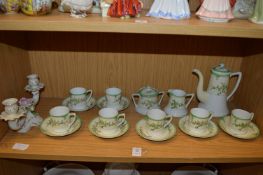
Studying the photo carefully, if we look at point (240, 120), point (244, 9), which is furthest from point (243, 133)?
point (244, 9)

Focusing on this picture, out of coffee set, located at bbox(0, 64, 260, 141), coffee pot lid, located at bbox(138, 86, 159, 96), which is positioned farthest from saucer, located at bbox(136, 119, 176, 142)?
coffee pot lid, located at bbox(138, 86, 159, 96)

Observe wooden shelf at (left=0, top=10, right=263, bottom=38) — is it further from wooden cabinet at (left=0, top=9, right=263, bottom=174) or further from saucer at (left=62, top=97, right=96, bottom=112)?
saucer at (left=62, top=97, right=96, bottom=112)

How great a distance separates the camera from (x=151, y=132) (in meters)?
0.86

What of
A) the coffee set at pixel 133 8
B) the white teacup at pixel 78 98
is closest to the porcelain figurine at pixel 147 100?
the white teacup at pixel 78 98

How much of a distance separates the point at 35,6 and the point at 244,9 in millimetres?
572

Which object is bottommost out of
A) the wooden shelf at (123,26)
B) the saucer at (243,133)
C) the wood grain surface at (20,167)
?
the wood grain surface at (20,167)

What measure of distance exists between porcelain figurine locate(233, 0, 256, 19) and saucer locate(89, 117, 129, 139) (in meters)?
0.49

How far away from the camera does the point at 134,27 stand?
0.67 metres

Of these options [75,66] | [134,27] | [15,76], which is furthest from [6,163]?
[134,27]

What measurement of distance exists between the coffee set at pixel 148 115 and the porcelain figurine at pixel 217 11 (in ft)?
0.88

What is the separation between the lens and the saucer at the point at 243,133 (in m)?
0.87

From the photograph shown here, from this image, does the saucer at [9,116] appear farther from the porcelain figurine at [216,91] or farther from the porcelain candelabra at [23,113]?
the porcelain figurine at [216,91]

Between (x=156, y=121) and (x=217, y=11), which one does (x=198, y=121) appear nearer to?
(x=156, y=121)

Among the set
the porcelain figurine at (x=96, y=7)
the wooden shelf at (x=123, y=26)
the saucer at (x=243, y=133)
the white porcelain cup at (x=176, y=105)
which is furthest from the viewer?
the white porcelain cup at (x=176, y=105)
